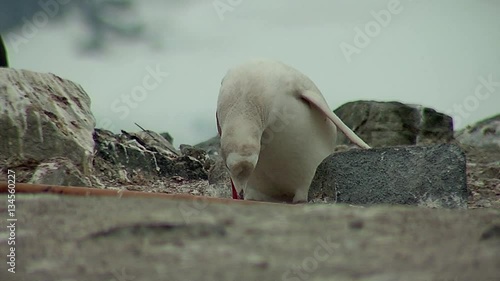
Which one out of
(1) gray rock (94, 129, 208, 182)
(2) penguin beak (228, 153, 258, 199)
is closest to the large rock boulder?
(1) gray rock (94, 129, 208, 182)

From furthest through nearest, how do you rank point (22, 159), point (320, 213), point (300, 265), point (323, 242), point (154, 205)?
point (22, 159) < point (154, 205) < point (320, 213) < point (323, 242) < point (300, 265)

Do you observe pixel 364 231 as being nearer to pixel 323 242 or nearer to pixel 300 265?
pixel 323 242

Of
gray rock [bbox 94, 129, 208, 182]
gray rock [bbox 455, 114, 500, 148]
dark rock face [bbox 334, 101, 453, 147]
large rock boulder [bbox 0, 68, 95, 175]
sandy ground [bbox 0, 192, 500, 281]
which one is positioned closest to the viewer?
sandy ground [bbox 0, 192, 500, 281]

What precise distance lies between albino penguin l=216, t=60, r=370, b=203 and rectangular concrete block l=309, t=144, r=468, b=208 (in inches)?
24.9

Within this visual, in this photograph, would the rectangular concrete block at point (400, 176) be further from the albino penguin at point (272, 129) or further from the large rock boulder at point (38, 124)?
the large rock boulder at point (38, 124)

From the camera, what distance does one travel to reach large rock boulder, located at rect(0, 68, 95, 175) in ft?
22.8

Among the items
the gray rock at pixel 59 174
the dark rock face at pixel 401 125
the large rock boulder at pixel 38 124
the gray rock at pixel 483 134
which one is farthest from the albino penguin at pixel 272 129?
the gray rock at pixel 483 134

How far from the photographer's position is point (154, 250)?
75.9 inches

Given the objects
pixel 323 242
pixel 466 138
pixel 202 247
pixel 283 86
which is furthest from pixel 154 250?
pixel 466 138

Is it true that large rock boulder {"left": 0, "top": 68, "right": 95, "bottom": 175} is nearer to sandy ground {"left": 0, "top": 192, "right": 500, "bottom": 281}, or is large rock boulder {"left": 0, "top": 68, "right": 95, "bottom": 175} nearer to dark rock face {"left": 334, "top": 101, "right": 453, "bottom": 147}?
sandy ground {"left": 0, "top": 192, "right": 500, "bottom": 281}

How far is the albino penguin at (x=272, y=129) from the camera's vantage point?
504 centimetres

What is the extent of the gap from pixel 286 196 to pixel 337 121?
2.78ft

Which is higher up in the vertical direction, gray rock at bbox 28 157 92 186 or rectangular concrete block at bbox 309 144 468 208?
rectangular concrete block at bbox 309 144 468 208

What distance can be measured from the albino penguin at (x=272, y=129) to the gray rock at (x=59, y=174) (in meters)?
1.61
